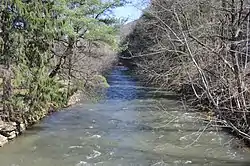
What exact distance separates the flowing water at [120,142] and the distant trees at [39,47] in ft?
3.49

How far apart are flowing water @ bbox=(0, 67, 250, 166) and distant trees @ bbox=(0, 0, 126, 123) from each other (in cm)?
106

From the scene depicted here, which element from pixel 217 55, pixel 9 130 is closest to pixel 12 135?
pixel 9 130

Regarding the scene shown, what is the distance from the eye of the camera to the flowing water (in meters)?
10.9

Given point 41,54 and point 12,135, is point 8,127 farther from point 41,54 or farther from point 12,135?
point 41,54

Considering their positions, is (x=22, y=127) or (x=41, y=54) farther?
(x=41, y=54)

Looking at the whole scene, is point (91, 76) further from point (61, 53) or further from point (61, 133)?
point (61, 133)

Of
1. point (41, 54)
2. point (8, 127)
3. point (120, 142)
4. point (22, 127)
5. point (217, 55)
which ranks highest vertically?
point (217, 55)

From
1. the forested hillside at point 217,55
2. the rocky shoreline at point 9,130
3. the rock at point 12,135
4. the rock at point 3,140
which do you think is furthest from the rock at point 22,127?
the forested hillside at point 217,55

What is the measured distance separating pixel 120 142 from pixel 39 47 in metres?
4.85

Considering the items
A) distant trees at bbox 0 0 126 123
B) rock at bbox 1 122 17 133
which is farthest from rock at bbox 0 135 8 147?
distant trees at bbox 0 0 126 123

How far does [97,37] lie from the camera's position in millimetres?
18297

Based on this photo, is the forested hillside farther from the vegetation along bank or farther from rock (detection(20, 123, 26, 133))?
rock (detection(20, 123, 26, 133))

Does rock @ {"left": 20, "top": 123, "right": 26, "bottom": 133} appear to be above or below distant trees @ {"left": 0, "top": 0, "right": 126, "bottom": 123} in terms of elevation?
below

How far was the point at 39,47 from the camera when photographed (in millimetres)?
14789
